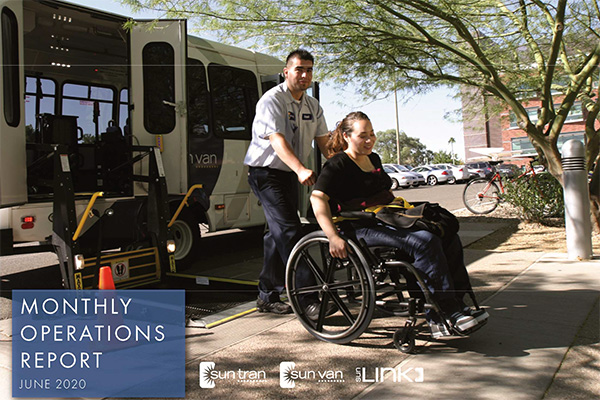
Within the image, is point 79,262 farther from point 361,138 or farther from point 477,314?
point 477,314

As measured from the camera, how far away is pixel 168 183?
6539 mm

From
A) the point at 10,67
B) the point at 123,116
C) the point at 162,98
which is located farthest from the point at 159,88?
the point at 123,116

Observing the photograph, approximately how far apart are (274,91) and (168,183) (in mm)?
2841

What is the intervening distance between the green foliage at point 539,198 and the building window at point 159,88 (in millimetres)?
6643

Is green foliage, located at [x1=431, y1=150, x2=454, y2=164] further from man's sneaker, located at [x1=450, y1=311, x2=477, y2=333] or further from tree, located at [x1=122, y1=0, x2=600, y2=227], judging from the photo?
man's sneaker, located at [x1=450, y1=311, x2=477, y2=333]

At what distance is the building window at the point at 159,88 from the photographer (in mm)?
6410

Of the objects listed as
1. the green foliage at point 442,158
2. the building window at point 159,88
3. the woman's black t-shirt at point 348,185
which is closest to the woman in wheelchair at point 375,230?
the woman's black t-shirt at point 348,185

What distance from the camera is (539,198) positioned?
9531 millimetres

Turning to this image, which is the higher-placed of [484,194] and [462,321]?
[484,194]

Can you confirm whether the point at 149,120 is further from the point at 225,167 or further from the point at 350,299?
the point at 350,299

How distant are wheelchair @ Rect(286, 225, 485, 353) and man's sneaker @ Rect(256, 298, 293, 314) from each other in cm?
46

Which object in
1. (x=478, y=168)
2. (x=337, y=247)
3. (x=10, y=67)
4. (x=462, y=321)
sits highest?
(x=478, y=168)

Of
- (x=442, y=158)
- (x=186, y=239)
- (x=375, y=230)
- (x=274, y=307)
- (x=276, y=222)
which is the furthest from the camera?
(x=442, y=158)

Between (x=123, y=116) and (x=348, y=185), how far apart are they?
228 inches
